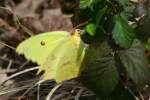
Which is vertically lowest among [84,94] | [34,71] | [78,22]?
[84,94]

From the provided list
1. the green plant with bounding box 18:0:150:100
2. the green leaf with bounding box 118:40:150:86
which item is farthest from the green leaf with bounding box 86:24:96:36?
the green leaf with bounding box 118:40:150:86

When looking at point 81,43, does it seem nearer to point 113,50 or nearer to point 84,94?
point 113,50

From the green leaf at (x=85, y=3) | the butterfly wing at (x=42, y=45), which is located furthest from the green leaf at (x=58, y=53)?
the green leaf at (x=85, y=3)

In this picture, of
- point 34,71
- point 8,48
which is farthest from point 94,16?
point 8,48

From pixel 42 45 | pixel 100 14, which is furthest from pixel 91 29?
pixel 42 45

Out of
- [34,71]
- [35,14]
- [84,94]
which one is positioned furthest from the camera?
[35,14]

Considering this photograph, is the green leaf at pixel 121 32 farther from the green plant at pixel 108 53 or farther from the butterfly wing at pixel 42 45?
the butterfly wing at pixel 42 45
